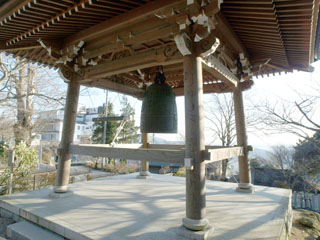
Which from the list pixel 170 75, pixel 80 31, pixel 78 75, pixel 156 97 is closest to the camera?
pixel 156 97

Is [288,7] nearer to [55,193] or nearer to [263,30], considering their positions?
[263,30]

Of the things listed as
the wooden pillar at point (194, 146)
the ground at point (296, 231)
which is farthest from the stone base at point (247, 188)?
the wooden pillar at point (194, 146)

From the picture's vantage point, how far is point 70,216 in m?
3.20

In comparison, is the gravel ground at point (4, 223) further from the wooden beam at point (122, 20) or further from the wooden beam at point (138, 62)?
the wooden beam at point (122, 20)

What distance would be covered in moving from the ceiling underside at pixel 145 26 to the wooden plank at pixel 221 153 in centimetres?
186

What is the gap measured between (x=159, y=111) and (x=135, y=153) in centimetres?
95

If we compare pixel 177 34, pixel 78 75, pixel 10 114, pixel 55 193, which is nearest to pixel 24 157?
pixel 55 193

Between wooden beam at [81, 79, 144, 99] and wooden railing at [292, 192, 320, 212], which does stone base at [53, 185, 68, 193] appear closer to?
wooden beam at [81, 79, 144, 99]

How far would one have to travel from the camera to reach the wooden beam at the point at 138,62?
3.18 meters

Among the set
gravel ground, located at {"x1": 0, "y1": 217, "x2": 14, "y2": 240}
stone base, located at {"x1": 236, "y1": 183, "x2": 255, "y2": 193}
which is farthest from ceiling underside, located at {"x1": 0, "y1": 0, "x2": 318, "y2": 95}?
gravel ground, located at {"x1": 0, "y1": 217, "x2": 14, "y2": 240}

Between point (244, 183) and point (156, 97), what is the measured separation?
305 cm

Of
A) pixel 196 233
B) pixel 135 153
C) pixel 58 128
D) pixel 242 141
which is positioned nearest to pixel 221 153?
pixel 196 233

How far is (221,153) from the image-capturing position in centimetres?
317

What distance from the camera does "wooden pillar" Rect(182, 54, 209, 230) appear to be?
8.50 feet
